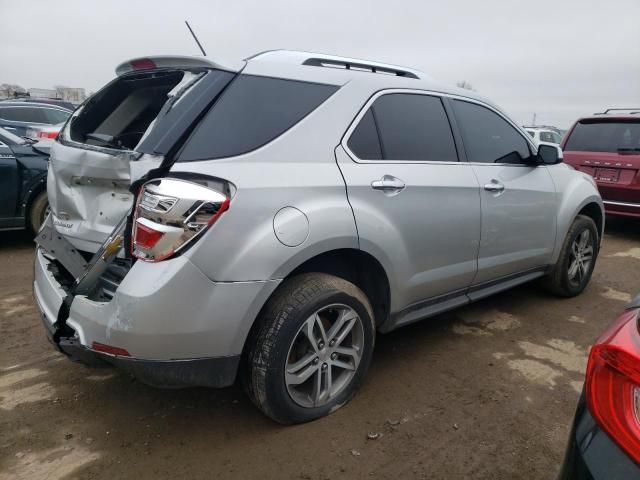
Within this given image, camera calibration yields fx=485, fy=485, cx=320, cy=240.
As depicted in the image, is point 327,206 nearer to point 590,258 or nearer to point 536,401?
point 536,401

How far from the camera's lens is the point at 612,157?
6.75 metres

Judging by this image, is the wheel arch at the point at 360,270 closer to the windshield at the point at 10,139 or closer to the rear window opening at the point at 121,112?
the rear window opening at the point at 121,112

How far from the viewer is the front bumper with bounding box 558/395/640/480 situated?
3.53ft

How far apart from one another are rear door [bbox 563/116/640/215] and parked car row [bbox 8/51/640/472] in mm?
4165

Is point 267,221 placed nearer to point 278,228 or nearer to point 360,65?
point 278,228

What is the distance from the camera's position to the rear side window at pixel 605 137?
21.9 ft

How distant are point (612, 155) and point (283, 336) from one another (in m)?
6.47

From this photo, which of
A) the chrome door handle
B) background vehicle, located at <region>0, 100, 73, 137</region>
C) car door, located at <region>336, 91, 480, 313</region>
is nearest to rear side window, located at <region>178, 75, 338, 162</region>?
car door, located at <region>336, 91, 480, 313</region>

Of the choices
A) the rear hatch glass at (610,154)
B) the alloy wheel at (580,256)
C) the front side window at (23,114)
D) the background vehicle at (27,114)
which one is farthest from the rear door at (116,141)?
the front side window at (23,114)

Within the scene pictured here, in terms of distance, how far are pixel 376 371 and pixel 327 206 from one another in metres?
1.26

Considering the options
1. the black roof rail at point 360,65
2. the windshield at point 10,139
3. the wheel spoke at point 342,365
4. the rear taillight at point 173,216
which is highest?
the black roof rail at point 360,65

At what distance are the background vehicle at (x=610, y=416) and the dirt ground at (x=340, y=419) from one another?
1053mm

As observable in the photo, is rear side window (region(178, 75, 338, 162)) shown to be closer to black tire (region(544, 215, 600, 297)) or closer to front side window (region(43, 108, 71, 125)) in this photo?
black tire (region(544, 215, 600, 297))

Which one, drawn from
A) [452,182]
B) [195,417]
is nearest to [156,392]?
[195,417]
